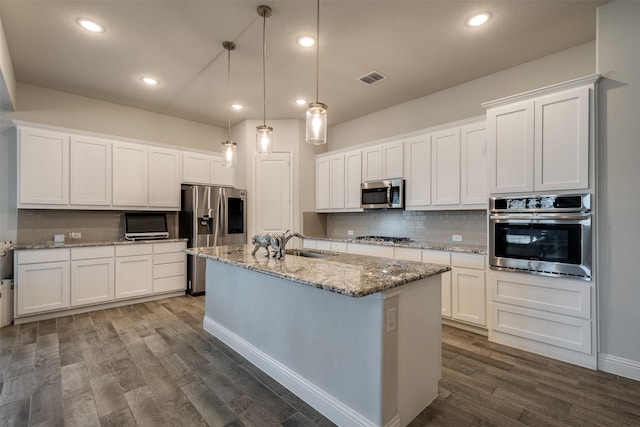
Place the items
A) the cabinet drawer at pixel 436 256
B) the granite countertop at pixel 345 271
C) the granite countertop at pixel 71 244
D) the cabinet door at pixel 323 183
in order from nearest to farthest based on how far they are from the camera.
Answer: the granite countertop at pixel 345 271, the cabinet drawer at pixel 436 256, the granite countertop at pixel 71 244, the cabinet door at pixel 323 183

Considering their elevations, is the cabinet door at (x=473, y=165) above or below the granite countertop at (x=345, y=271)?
above

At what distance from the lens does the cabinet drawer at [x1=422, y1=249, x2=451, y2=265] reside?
11.0 feet

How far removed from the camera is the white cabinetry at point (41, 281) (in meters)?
3.42

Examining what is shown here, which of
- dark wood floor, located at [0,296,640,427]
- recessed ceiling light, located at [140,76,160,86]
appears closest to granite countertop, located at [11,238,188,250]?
dark wood floor, located at [0,296,640,427]

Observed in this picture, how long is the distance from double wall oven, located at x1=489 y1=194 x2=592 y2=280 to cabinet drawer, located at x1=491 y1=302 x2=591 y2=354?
→ 1.24 ft

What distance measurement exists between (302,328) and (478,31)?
3.01 meters

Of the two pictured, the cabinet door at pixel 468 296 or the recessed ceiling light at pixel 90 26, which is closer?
the recessed ceiling light at pixel 90 26

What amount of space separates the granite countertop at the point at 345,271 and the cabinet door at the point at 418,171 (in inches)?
71.5

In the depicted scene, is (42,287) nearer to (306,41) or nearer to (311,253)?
(311,253)

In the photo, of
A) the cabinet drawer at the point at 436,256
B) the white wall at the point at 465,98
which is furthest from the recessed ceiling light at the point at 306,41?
the cabinet drawer at the point at 436,256

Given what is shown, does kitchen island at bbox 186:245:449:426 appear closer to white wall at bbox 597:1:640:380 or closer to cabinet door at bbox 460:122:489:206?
white wall at bbox 597:1:640:380

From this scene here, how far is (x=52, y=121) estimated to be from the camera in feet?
13.2

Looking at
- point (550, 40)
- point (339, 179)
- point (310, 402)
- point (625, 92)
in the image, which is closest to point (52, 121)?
point (339, 179)

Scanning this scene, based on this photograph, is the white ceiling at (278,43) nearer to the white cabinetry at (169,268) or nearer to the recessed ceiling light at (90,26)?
the recessed ceiling light at (90,26)
